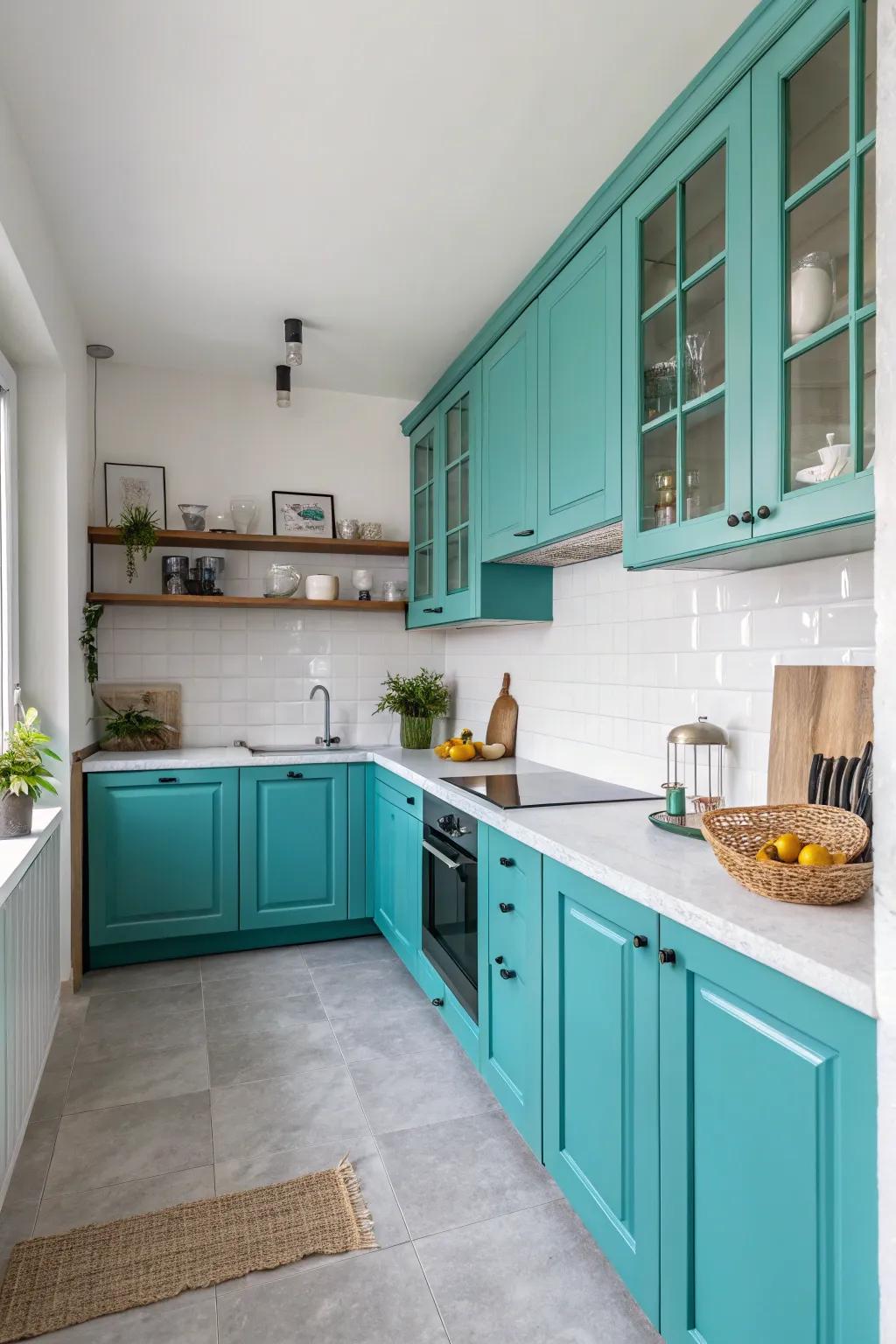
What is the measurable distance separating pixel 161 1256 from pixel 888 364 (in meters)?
2.16

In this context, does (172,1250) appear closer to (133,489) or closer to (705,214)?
(705,214)

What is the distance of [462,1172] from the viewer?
6.63 ft

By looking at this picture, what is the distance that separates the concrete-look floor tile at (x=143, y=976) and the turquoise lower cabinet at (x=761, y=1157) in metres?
2.40

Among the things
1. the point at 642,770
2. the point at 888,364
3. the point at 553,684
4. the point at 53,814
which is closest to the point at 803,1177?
the point at 888,364

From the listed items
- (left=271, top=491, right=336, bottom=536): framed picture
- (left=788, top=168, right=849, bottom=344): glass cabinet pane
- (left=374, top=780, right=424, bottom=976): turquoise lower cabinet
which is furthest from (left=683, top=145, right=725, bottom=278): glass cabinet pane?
(left=271, top=491, right=336, bottom=536): framed picture

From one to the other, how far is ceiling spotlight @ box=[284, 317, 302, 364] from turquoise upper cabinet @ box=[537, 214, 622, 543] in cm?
113

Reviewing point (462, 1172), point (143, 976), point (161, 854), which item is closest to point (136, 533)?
point (161, 854)

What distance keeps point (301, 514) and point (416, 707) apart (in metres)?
1.15

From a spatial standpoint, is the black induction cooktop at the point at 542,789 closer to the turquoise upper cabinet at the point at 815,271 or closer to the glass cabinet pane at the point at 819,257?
the turquoise upper cabinet at the point at 815,271

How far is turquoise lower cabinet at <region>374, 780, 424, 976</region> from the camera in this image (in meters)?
3.04

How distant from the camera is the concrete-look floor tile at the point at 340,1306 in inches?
60.4

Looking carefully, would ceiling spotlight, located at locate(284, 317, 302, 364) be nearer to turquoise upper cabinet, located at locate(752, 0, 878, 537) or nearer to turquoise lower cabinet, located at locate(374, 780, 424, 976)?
turquoise lower cabinet, located at locate(374, 780, 424, 976)

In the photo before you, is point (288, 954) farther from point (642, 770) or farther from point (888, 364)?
point (888, 364)

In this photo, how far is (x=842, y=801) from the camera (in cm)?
158
